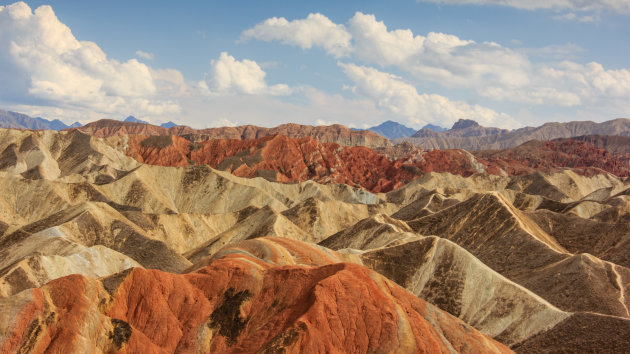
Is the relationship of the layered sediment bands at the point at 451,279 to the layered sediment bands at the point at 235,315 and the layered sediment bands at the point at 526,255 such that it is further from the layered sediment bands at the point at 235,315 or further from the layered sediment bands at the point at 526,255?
the layered sediment bands at the point at 235,315

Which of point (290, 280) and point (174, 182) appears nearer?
point (290, 280)

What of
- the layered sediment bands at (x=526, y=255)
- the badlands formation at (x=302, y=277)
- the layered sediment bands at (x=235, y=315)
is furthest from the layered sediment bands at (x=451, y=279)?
the layered sediment bands at (x=235, y=315)

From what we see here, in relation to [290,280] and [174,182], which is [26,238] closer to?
[290,280]

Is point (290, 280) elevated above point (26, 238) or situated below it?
above

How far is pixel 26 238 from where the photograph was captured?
72062mm

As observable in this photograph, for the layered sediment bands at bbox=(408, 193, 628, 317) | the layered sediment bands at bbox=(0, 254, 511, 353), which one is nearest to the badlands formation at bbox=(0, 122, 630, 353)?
the layered sediment bands at bbox=(0, 254, 511, 353)

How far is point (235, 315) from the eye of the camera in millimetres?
41594

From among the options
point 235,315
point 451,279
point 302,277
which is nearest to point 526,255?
point 451,279

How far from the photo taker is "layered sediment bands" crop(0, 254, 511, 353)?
3444cm

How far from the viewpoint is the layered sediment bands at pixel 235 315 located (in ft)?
113

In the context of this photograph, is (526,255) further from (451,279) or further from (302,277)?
(302,277)

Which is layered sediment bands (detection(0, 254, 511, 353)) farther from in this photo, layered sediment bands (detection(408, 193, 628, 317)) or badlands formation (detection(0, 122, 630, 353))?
layered sediment bands (detection(408, 193, 628, 317))

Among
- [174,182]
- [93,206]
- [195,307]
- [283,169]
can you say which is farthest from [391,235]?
[283,169]

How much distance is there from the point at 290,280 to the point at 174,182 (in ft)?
310
